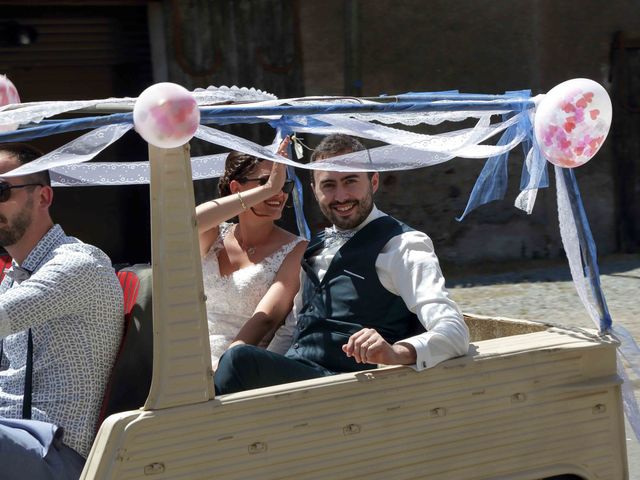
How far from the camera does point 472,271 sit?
857 centimetres

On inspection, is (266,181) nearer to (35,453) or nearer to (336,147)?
(336,147)

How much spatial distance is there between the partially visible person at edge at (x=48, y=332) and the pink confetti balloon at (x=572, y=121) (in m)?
1.31

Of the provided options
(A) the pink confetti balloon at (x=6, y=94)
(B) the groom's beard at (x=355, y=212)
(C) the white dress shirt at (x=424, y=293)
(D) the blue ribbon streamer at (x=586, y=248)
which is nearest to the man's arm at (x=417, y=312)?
(C) the white dress shirt at (x=424, y=293)

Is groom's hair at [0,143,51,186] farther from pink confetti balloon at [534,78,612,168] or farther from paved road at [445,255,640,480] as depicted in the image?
paved road at [445,255,640,480]

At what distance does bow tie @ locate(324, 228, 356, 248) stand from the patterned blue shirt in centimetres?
78

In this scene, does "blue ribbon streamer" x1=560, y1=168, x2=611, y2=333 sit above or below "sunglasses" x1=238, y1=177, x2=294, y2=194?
below

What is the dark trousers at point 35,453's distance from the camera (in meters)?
2.58

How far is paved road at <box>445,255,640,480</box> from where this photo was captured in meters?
6.62

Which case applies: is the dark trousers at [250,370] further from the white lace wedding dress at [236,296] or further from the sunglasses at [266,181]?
the sunglasses at [266,181]

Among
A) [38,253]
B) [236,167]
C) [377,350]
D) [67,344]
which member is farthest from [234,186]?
[377,350]

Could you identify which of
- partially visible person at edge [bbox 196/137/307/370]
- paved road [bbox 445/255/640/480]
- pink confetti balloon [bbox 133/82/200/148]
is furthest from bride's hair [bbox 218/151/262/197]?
paved road [bbox 445/255/640/480]

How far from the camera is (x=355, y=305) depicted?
3090mm

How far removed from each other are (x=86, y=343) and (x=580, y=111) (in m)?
1.54

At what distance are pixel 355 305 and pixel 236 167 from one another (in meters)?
0.89
